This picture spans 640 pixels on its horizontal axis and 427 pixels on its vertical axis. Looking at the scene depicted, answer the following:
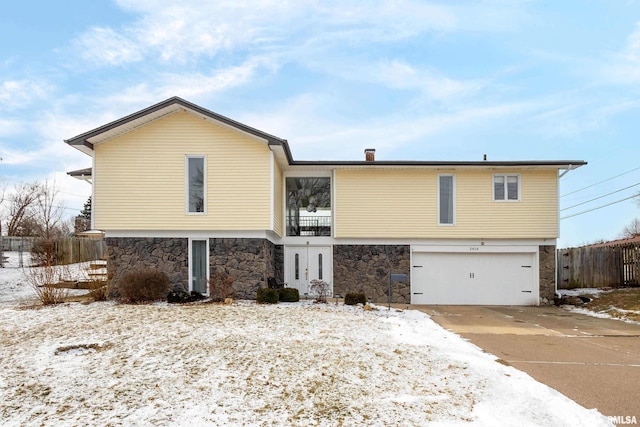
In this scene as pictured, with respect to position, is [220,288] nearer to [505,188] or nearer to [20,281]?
[505,188]

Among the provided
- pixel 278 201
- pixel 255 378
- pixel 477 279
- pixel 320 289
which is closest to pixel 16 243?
pixel 278 201

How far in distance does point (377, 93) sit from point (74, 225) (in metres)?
37.1

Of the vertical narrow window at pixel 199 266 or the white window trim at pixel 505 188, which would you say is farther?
the white window trim at pixel 505 188

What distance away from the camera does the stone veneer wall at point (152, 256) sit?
14602mm

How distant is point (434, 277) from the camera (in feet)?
56.2

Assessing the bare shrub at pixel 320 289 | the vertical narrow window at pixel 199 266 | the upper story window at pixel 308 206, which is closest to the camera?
the vertical narrow window at pixel 199 266

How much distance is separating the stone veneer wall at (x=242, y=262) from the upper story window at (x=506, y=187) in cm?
816

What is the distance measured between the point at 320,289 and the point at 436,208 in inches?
192

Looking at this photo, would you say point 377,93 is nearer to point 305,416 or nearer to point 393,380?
point 393,380

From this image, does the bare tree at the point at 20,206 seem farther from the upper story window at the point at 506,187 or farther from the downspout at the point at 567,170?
the downspout at the point at 567,170

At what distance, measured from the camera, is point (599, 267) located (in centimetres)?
1905

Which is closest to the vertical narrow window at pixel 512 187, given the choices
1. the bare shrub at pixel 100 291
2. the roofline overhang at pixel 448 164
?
the roofline overhang at pixel 448 164

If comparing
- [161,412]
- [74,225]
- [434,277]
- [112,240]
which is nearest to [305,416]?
[161,412]

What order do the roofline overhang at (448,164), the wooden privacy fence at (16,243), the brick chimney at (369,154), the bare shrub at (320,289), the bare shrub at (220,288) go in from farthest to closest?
the wooden privacy fence at (16,243), the brick chimney at (369,154), the roofline overhang at (448,164), the bare shrub at (320,289), the bare shrub at (220,288)
